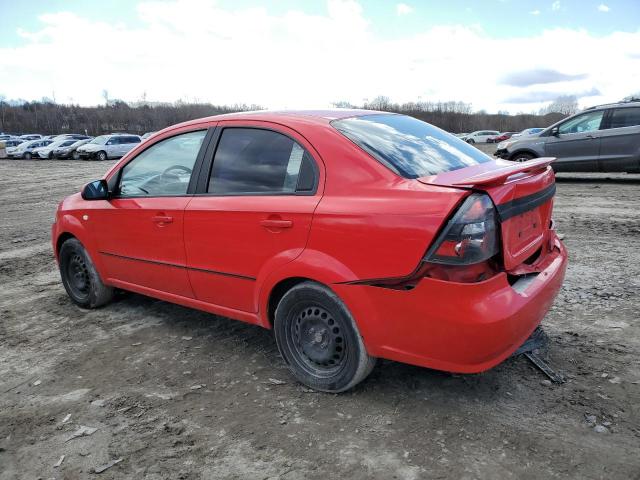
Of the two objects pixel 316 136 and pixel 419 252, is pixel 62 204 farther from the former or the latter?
pixel 419 252

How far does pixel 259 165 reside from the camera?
323cm

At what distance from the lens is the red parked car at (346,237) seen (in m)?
2.43

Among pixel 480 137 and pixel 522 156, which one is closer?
pixel 522 156

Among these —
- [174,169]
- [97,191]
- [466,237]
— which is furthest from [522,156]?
[466,237]

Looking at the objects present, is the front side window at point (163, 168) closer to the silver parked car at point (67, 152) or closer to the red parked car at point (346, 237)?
the red parked car at point (346, 237)

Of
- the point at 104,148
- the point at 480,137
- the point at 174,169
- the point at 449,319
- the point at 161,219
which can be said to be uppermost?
the point at 174,169

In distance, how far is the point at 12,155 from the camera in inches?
1420

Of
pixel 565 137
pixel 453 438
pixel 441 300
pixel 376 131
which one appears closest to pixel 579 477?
pixel 453 438

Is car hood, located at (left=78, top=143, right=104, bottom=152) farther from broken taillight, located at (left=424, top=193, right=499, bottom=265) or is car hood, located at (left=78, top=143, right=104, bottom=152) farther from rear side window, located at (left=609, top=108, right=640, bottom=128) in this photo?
broken taillight, located at (left=424, top=193, right=499, bottom=265)

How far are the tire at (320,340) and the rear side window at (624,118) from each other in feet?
33.7

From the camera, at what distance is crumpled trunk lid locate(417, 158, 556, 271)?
2.49 metres

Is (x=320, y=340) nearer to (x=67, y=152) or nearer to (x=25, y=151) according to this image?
(x=67, y=152)

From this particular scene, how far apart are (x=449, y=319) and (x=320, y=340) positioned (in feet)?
2.79

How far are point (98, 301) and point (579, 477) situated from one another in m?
3.92
